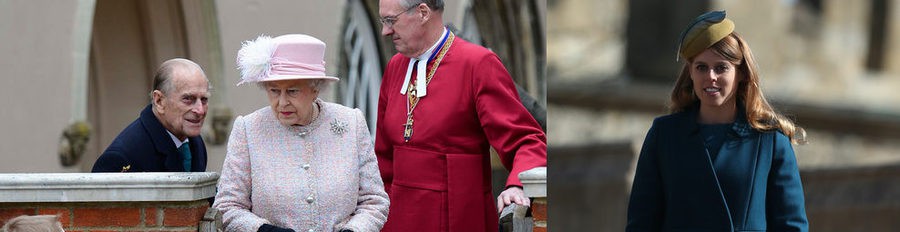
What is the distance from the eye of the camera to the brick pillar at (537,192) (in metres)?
4.26

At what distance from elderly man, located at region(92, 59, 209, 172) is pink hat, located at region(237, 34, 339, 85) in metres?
0.70

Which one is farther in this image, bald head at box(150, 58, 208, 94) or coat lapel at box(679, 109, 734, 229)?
bald head at box(150, 58, 208, 94)

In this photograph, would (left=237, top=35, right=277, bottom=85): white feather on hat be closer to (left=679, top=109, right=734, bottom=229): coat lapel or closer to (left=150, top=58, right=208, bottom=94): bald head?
(left=150, top=58, right=208, bottom=94): bald head

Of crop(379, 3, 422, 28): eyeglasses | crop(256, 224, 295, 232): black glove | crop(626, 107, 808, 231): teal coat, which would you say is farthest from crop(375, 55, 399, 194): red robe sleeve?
crop(626, 107, 808, 231): teal coat

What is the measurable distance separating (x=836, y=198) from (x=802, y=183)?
0.25 m

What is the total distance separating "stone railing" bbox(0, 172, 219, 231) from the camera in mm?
4320

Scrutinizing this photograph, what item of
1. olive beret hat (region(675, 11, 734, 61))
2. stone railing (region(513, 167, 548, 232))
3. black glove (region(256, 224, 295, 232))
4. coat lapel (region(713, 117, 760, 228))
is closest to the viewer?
olive beret hat (region(675, 11, 734, 61))

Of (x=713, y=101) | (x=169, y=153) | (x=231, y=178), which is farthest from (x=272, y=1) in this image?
(x=713, y=101)

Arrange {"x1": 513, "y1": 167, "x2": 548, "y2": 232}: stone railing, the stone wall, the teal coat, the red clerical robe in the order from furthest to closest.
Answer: the red clerical robe
the stone wall
{"x1": 513, "y1": 167, "x2": 548, "y2": 232}: stone railing
the teal coat

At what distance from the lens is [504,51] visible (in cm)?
1908

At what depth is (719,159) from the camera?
9.59 ft

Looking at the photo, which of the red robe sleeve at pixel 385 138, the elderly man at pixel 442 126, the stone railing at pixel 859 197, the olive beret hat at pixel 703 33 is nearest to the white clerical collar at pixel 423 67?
the elderly man at pixel 442 126

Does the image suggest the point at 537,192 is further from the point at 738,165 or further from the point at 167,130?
the point at 738,165

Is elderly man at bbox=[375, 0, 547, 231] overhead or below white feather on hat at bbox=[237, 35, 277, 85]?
below
